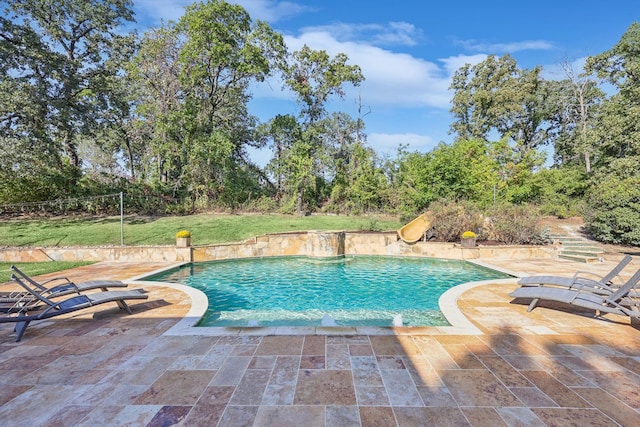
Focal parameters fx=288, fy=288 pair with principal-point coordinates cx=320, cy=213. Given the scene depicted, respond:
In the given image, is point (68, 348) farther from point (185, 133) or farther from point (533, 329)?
point (185, 133)

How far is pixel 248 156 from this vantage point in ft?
71.9

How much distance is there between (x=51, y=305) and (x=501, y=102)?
30.0 metres

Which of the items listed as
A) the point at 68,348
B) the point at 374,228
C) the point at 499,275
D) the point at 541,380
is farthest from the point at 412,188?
the point at 68,348

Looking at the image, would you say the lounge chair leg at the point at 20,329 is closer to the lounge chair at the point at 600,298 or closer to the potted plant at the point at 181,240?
the potted plant at the point at 181,240

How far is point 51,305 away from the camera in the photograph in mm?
3824

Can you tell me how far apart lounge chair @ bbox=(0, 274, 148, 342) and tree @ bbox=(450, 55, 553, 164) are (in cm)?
2816

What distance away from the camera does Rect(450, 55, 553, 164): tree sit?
24562mm

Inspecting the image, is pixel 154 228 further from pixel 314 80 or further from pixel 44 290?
pixel 314 80

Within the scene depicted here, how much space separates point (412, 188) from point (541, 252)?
7.28m

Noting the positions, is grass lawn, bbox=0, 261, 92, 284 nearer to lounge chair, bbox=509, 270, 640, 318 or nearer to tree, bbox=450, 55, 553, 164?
lounge chair, bbox=509, 270, 640, 318

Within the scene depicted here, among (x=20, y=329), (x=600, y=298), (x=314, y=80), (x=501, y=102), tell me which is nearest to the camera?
(x=20, y=329)

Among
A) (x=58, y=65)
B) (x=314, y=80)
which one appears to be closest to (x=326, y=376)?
(x=58, y=65)

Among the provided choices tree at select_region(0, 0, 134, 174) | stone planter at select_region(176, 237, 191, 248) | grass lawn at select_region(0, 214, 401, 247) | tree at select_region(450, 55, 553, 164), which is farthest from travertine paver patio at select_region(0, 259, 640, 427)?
tree at select_region(450, 55, 553, 164)

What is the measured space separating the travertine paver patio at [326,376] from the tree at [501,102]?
2584cm
